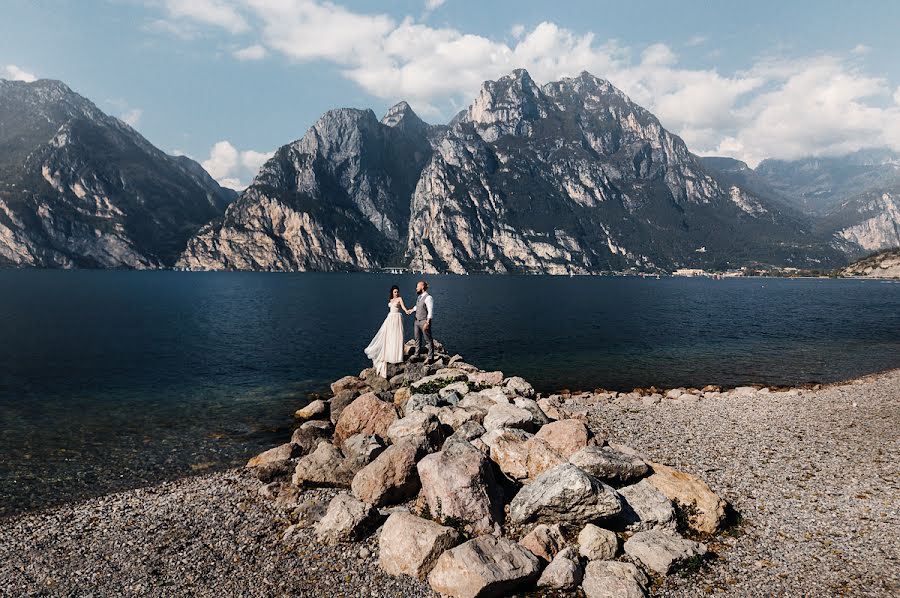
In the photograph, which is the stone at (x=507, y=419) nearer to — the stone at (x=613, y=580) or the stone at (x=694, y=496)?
the stone at (x=694, y=496)

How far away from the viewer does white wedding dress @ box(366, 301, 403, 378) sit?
27.7 meters

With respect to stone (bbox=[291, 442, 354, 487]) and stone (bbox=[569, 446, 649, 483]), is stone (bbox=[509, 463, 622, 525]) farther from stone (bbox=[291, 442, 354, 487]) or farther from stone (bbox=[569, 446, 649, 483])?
stone (bbox=[291, 442, 354, 487])

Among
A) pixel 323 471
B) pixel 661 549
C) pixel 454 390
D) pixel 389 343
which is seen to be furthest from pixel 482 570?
pixel 389 343

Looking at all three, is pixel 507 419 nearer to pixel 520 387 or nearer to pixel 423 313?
pixel 520 387

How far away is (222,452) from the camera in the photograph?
71.1ft

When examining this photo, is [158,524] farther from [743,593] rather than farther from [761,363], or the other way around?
[761,363]

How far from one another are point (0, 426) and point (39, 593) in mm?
19742

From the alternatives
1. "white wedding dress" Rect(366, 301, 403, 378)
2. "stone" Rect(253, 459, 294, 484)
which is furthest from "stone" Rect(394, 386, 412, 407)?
"stone" Rect(253, 459, 294, 484)

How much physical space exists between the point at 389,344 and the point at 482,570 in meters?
19.1

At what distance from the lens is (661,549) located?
11422 millimetres

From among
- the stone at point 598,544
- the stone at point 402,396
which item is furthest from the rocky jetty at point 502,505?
the stone at point 402,396

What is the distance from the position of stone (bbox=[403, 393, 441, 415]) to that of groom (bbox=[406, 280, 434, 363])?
4.50 metres

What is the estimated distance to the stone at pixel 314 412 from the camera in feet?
87.8

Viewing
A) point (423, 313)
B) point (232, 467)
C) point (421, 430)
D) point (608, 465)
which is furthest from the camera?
point (423, 313)
